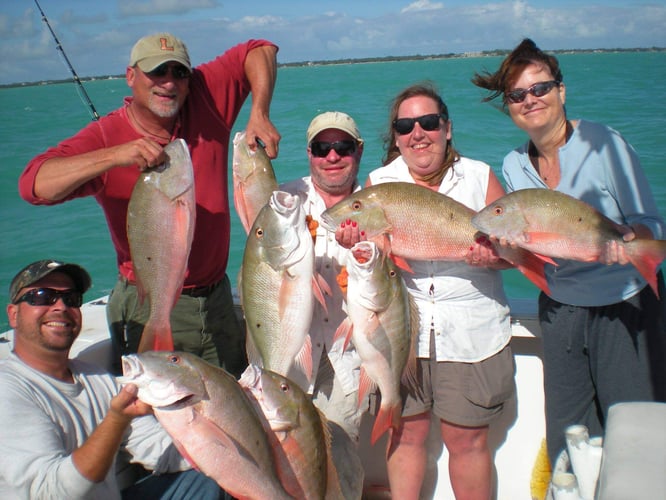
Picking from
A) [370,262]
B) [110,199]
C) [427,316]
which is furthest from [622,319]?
[110,199]

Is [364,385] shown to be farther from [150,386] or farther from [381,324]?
[150,386]

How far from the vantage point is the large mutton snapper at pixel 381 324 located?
2.81m

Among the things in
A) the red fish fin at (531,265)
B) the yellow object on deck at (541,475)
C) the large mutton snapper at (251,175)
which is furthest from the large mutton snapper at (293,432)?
the yellow object on deck at (541,475)

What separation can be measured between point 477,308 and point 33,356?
221 cm

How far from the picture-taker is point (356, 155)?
3326 mm

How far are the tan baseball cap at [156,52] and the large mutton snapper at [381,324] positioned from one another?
4.81 feet

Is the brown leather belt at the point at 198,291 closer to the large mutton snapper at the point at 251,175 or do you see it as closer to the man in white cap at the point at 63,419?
the man in white cap at the point at 63,419

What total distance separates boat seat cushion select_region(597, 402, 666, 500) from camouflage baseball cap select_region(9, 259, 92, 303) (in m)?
2.48

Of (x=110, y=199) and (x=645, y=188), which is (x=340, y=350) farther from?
(x=645, y=188)

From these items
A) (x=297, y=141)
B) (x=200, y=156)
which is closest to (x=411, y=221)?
(x=200, y=156)

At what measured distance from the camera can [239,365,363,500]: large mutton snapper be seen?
230 cm

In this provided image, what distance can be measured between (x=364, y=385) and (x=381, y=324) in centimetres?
41

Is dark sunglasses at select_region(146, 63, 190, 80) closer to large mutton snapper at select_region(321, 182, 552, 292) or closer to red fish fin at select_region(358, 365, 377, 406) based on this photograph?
large mutton snapper at select_region(321, 182, 552, 292)

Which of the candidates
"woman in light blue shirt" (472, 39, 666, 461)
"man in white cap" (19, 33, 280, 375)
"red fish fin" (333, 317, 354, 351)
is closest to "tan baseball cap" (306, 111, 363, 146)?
"man in white cap" (19, 33, 280, 375)
